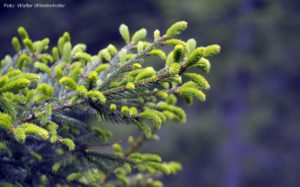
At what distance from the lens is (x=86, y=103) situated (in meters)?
2.62

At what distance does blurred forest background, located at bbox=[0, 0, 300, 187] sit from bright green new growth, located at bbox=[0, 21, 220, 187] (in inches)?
475

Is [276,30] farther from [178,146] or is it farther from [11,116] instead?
[11,116]

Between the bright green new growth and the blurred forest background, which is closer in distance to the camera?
the bright green new growth

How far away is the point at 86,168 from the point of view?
2805 millimetres

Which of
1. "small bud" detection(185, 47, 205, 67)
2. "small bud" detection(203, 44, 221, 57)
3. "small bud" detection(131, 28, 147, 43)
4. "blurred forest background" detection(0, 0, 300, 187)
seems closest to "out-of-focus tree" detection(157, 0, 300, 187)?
"blurred forest background" detection(0, 0, 300, 187)

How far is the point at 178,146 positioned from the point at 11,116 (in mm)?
16596

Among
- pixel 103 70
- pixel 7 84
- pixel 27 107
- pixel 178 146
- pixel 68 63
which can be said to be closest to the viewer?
pixel 7 84

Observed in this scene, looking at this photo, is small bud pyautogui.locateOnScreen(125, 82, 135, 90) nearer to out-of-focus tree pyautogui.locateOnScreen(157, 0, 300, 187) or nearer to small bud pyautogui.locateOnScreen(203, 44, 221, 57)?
small bud pyautogui.locateOnScreen(203, 44, 221, 57)

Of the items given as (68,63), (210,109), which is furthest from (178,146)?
(68,63)

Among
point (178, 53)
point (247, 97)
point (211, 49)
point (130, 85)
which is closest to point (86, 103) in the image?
point (130, 85)

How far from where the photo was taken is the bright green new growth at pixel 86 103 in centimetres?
250

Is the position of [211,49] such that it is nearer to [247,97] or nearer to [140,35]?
[140,35]

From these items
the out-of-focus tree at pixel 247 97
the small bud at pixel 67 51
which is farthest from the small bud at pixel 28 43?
the out-of-focus tree at pixel 247 97

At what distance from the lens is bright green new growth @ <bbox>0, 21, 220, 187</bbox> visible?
250 cm
